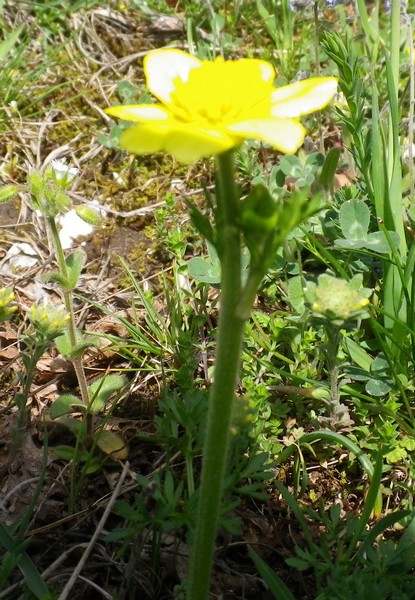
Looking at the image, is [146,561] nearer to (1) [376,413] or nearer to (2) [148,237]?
(1) [376,413]

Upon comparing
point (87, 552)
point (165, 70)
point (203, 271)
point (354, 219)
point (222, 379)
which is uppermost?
point (165, 70)

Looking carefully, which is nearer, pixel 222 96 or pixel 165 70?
pixel 222 96

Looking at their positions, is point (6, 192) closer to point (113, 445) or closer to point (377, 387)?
point (113, 445)

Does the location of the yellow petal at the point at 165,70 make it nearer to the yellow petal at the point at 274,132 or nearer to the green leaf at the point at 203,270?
the yellow petal at the point at 274,132

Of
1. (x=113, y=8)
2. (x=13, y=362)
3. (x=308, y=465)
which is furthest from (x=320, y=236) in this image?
(x=113, y=8)

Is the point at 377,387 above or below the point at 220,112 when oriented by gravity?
below

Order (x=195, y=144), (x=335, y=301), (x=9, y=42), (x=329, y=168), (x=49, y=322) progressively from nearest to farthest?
(x=195, y=144) → (x=335, y=301) → (x=49, y=322) → (x=329, y=168) → (x=9, y=42)

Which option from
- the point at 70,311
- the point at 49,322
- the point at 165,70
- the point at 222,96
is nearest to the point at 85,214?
the point at 70,311

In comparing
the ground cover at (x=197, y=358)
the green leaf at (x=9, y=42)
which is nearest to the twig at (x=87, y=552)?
the ground cover at (x=197, y=358)
